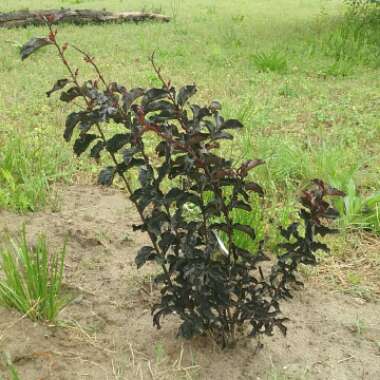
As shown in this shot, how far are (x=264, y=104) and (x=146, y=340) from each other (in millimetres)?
3281

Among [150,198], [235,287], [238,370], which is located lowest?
[238,370]

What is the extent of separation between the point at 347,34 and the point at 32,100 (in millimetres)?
4247

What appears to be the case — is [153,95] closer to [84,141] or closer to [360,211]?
[84,141]

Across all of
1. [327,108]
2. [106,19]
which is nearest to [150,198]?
[327,108]

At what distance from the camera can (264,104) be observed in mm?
5035

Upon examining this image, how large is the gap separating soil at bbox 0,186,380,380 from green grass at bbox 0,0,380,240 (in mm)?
552

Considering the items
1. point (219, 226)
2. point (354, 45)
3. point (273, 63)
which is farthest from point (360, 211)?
point (354, 45)

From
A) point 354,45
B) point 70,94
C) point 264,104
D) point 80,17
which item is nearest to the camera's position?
point 70,94

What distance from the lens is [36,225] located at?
2.93 meters

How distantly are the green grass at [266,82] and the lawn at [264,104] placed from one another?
13mm

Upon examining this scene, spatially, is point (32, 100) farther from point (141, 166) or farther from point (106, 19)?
point (106, 19)

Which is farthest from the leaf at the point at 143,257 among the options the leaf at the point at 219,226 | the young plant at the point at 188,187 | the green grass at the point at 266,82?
the green grass at the point at 266,82

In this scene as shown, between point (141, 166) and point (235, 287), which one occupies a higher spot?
point (141, 166)

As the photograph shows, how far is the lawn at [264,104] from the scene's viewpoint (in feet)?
10.1
